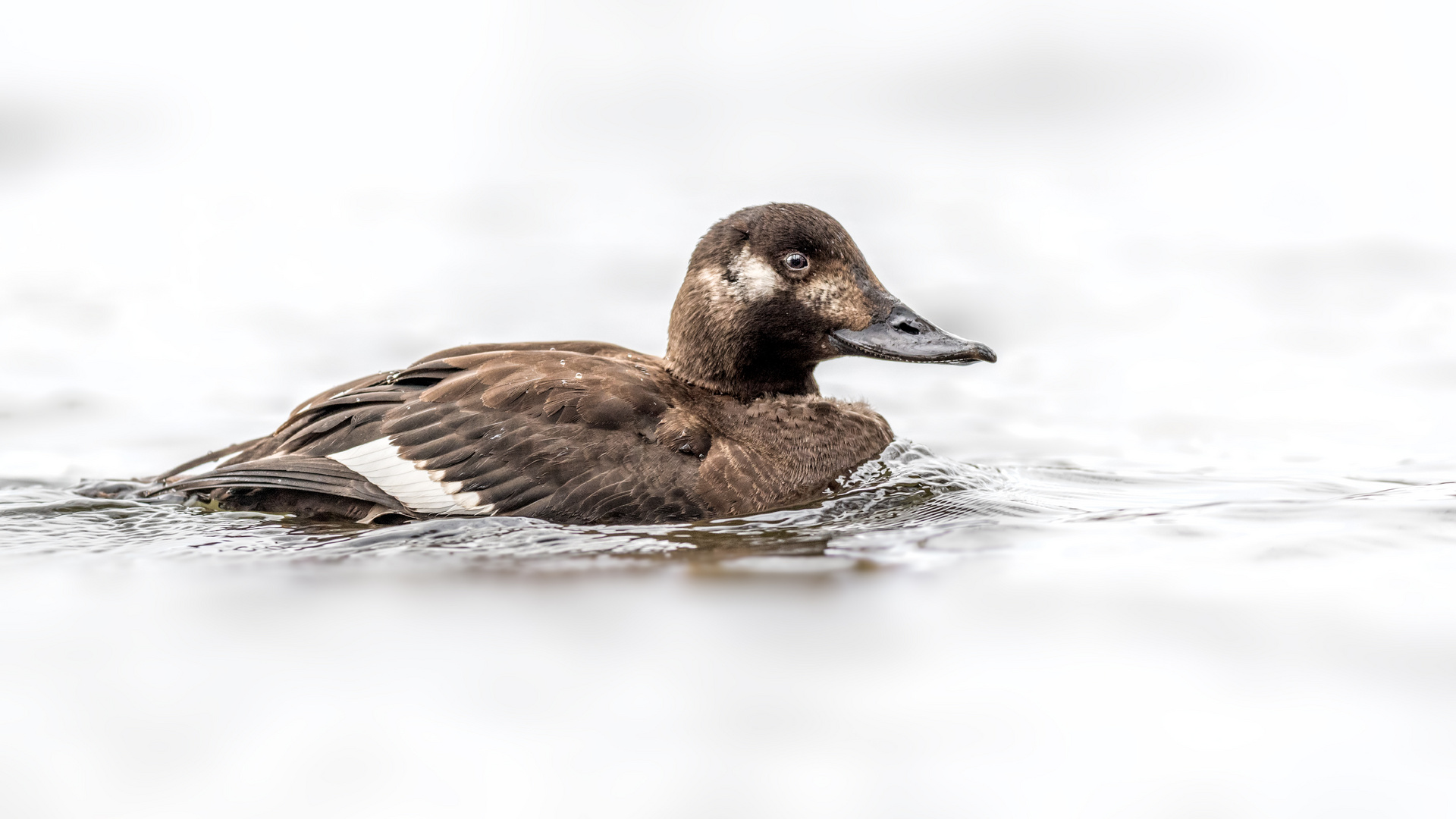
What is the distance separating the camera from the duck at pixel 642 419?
228 inches

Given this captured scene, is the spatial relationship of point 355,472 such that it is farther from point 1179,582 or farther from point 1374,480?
point 1374,480

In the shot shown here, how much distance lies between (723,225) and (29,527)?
10.7 ft

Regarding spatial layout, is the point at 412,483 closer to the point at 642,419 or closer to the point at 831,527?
the point at 642,419

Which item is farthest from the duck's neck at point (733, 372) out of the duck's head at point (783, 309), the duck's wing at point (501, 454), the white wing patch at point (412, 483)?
the white wing patch at point (412, 483)

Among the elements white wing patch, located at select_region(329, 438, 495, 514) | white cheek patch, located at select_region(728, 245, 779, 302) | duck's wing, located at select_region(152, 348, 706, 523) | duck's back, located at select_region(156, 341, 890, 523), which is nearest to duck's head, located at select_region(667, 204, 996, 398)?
white cheek patch, located at select_region(728, 245, 779, 302)

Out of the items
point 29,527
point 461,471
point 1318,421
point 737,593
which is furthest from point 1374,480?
point 29,527

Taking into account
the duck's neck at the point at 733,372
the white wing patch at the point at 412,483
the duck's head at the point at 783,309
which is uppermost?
the duck's head at the point at 783,309

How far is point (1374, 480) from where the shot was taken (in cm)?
672

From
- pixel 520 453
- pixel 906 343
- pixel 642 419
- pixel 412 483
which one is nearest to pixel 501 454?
pixel 520 453

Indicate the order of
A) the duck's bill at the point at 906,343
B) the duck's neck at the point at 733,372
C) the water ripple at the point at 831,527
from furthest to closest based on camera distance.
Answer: the duck's neck at the point at 733,372 → the duck's bill at the point at 906,343 → the water ripple at the point at 831,527

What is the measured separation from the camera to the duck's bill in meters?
6.43

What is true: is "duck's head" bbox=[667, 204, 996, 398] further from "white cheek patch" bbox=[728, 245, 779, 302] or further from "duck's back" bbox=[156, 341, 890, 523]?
"duck's back" bbox=[156, 341, 890, 523]

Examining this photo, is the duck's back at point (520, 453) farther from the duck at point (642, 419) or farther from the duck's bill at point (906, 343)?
the duck's bill at point (906, 343)

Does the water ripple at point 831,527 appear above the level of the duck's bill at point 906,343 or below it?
below
